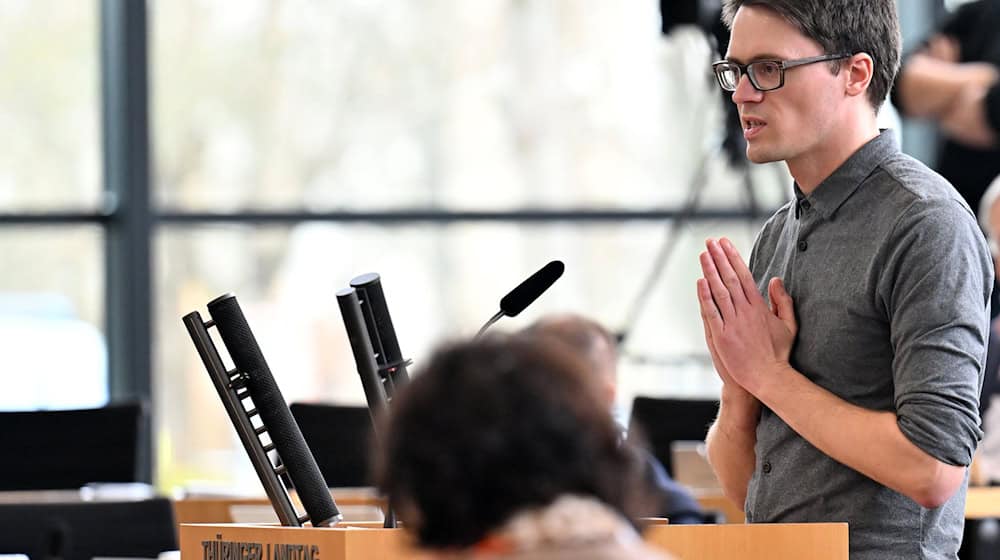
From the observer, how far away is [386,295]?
6.30 meters

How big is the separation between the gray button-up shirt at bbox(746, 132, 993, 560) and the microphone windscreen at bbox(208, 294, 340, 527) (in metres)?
0.59

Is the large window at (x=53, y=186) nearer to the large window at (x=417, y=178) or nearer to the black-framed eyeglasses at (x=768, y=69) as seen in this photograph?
the large window at (x=417, y=178)

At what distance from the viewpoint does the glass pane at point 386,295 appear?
20.7 ft

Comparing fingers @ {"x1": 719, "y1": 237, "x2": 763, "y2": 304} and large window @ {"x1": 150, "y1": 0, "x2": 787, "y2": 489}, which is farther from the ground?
fingers @ {"x1": 719, "y1": 237, "x2": 763, "y2": 304}

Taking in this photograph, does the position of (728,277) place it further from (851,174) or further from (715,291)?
(851,174)

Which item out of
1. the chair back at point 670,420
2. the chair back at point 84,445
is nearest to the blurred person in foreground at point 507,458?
the chair back at point 670,420

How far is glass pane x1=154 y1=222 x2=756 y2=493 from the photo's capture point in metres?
6.31

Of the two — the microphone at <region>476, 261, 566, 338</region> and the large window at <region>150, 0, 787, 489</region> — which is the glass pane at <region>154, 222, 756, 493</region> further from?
the microphone at <region>476, 261, 566, 338</region>

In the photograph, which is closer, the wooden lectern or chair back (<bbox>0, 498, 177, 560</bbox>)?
the wooden lectern

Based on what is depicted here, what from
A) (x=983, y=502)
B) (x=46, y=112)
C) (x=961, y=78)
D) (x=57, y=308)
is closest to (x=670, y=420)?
(x=983, y=502)

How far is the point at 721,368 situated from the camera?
2012mm

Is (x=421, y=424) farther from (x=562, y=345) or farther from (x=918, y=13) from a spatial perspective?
(x=918, y=13)

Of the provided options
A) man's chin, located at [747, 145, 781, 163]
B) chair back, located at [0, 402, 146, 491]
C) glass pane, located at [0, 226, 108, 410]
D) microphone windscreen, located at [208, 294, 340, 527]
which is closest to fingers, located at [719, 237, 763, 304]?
man's chin, located at [747, 145, 781, 163]

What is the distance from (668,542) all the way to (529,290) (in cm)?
37
